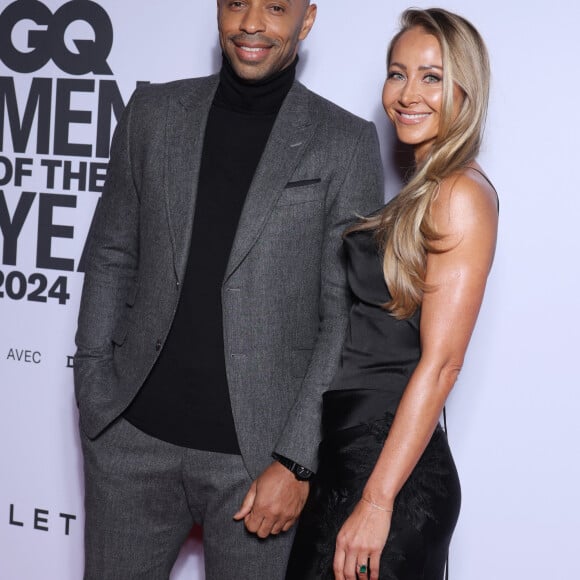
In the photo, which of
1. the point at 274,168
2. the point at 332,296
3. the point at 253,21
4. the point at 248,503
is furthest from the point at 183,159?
the point at 248,503

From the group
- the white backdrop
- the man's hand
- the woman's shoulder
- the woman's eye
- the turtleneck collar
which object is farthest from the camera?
the white backdrop

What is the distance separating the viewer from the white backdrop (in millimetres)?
2357

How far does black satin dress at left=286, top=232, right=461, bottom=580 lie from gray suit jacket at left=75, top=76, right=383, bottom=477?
0.09 meters

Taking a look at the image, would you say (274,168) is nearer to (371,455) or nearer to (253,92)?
(253,92)

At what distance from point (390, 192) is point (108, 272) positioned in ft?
Answer: 2.97

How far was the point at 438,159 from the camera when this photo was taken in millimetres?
1751

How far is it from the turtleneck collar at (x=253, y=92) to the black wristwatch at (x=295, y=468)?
0.84m

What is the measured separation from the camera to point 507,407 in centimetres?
248

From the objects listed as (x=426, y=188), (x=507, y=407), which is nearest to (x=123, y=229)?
(x=426, y=188)

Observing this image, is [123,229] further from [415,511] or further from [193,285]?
[415,511]

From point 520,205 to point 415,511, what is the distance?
1.07 m

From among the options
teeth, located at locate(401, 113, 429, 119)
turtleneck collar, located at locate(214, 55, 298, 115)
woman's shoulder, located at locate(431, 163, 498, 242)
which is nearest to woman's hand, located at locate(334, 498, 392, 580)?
woman's shoulder, located at locate(431, 163, 498, 242)

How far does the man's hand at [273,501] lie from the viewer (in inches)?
74.8

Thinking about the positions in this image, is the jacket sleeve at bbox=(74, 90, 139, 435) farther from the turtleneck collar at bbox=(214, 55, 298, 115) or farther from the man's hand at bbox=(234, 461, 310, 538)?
the man's hand at bbox=(234, 461, 310, 538)
